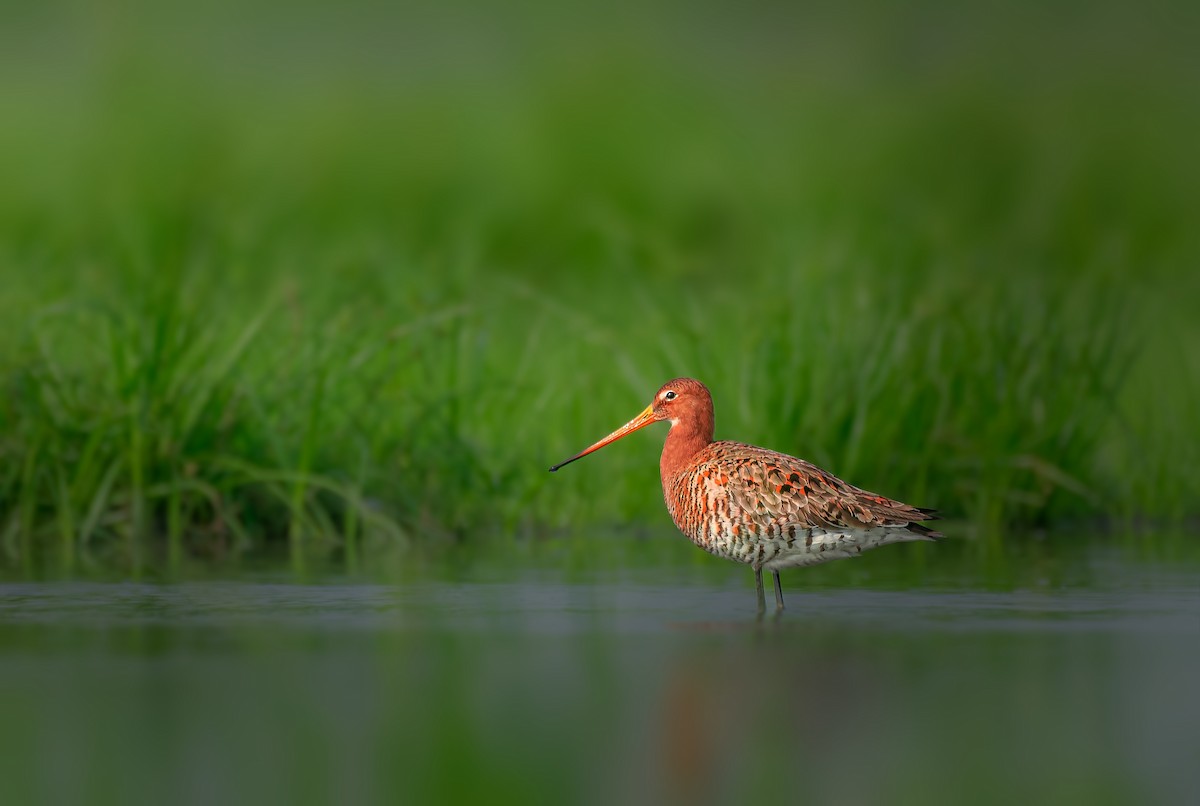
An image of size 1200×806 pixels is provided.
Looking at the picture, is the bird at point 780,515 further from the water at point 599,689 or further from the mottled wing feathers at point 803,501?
the water at point 599,689

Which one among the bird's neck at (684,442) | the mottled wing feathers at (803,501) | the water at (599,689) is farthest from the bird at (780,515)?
the bird's neck at (684,442)

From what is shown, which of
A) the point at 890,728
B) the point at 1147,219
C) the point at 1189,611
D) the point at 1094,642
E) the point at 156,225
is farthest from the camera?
the point at 1147,219

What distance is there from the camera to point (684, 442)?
8.49 metres

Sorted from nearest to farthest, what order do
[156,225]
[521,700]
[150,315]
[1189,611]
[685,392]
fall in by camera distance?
[521,700] → [1189,611] → [685,392] → [150,315] → [156,225]

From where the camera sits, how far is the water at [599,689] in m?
4.45

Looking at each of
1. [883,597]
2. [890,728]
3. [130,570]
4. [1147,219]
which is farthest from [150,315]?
[1147,219]

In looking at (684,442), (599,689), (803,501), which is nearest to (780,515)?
(803,501)

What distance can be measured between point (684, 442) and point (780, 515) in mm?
1132

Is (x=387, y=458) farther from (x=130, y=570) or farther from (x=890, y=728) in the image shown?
(x=890, y=728)

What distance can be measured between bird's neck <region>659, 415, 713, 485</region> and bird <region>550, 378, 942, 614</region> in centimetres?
42

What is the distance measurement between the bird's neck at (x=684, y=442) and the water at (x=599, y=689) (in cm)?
61

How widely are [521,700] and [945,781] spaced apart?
162 centimetres

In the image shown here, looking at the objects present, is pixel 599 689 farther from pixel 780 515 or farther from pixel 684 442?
pixel 684 442

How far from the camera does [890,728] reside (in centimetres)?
505
